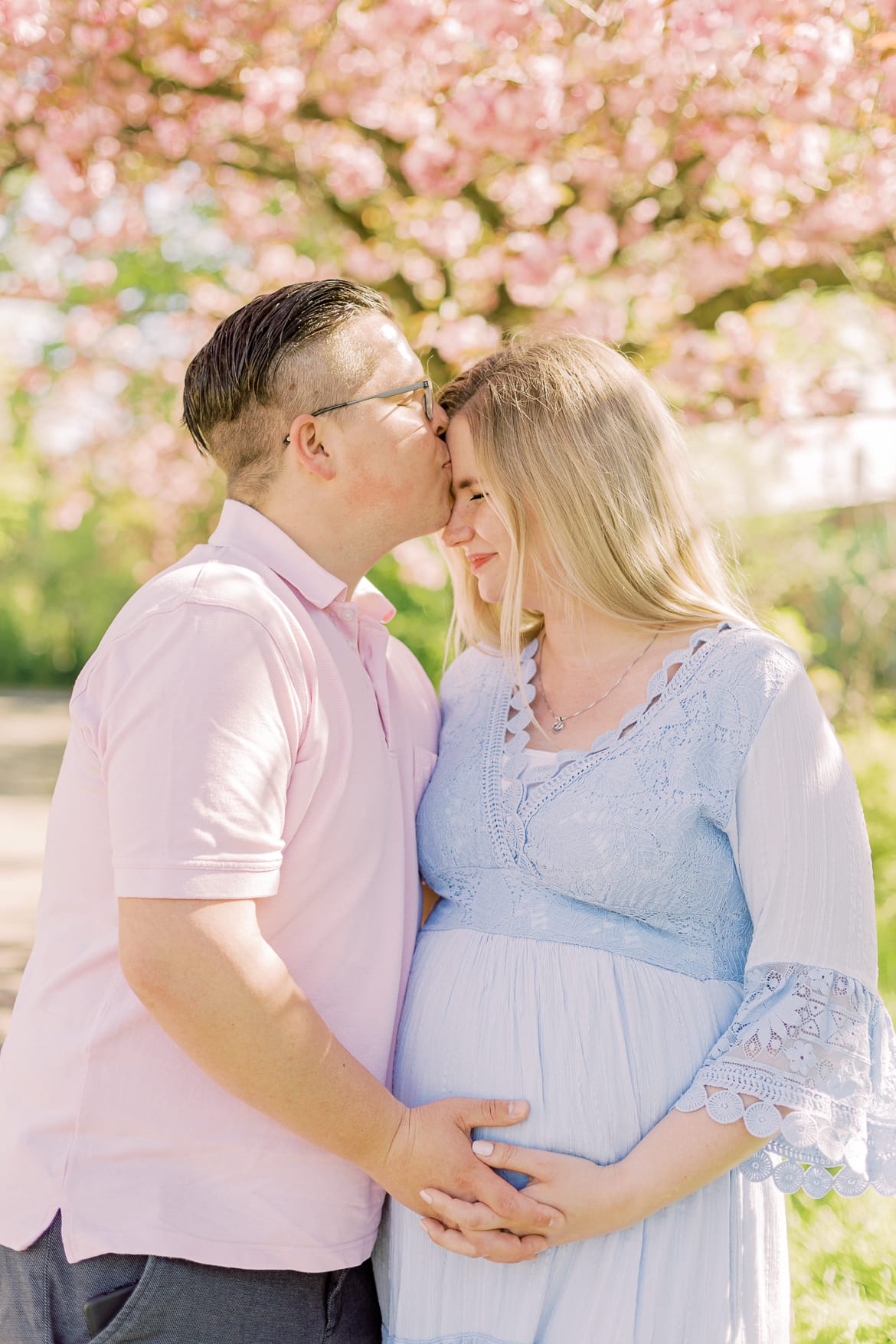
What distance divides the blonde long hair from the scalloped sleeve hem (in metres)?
0.75

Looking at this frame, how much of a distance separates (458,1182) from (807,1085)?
594 mm

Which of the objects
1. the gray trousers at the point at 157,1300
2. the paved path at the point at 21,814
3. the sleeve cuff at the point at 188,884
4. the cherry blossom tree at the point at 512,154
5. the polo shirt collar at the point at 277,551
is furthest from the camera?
the paved path at the point at 21,814

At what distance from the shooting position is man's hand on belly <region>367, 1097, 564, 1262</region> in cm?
195

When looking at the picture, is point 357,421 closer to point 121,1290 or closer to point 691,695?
point 691,695

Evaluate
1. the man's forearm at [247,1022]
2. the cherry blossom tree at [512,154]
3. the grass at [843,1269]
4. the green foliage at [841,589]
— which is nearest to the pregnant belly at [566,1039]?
the man's forearm at [247,1022]

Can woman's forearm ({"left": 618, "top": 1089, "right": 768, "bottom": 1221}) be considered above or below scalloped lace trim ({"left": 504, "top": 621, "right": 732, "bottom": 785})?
below

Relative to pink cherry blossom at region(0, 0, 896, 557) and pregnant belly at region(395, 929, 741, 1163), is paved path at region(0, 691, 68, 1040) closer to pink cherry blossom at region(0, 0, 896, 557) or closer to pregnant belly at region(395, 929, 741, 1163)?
pregnant belly at region(395, 929, 741, 1163)

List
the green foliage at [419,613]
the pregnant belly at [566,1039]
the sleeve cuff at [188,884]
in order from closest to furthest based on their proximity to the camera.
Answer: the sleeve cuff at [188,884] → the pregnant belly at [566,1039] → the green foliage at [419,613]

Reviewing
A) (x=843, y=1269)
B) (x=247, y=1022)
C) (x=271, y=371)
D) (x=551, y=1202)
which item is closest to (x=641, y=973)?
(x=551, y=1202)

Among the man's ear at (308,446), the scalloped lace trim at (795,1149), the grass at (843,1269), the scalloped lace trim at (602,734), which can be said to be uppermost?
the man's ear at (308,446)

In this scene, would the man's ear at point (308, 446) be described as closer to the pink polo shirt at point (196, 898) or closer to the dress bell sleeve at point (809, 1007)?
the pink polo shirt at point (196, 898)

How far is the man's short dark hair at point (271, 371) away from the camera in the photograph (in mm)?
2262

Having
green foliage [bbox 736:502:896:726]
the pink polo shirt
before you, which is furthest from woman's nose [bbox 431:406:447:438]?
green foliage [bbox 736:502:896:726]

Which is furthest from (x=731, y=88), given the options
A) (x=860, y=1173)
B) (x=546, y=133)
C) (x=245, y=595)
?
(x=860, y=1173)
